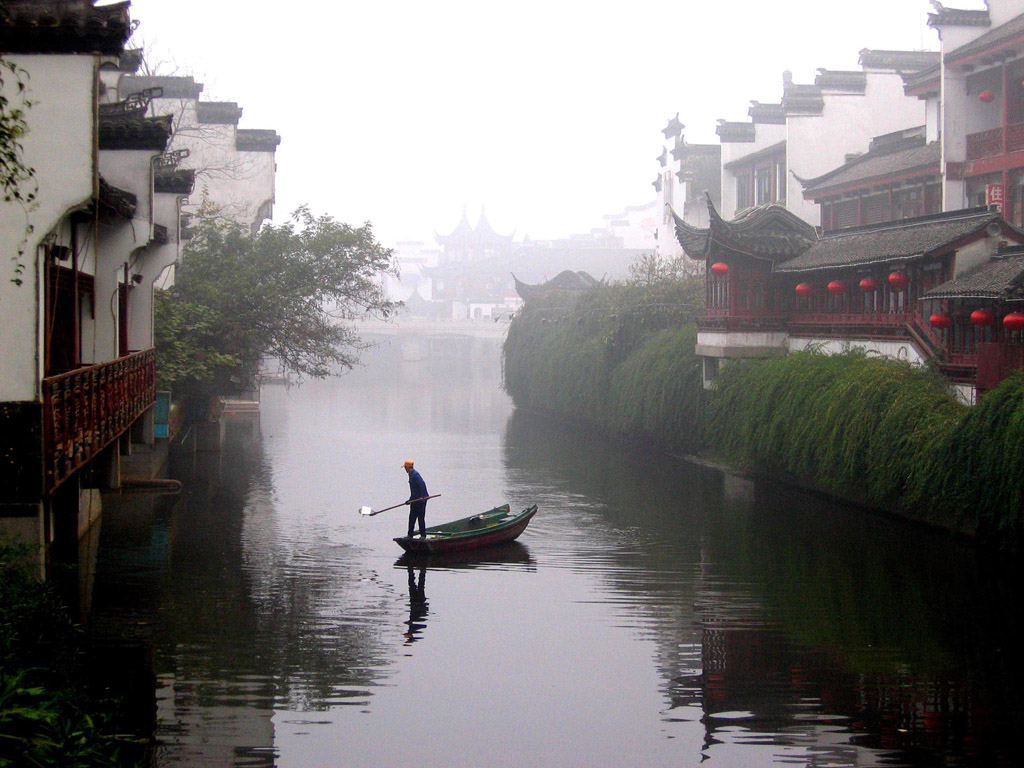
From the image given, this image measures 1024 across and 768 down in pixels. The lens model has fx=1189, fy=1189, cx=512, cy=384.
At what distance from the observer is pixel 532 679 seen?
41.1 ft

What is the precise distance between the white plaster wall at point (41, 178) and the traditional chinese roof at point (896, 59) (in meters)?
34.4

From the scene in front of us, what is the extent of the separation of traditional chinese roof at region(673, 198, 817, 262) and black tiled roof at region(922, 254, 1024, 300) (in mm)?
7616

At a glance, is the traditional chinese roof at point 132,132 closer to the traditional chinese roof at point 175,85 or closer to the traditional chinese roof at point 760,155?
the traditional chinese roof at point 175,85

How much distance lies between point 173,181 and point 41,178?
9614mm

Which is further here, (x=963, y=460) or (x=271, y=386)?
(x=271, y=386)

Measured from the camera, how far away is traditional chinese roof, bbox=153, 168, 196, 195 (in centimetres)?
1939

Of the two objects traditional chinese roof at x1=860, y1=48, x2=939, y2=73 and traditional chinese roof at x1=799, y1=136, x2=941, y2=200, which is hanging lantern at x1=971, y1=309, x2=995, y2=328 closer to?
traditional chinese roof at x1=799, y1=136, x2=941, y2=200

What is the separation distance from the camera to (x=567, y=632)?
14.5m

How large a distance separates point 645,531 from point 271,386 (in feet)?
138

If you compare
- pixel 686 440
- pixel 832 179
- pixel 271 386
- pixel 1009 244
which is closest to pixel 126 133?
pixel 1009 244

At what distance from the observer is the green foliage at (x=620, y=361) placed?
31.8m

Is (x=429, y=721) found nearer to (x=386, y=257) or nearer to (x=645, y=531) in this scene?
(x=645, y=531)

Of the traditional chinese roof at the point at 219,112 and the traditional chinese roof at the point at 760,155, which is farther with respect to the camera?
the traditional chinese roof at the point at 760,155

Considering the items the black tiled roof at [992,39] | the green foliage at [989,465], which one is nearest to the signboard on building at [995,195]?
the black tiled roof at [992,39]
